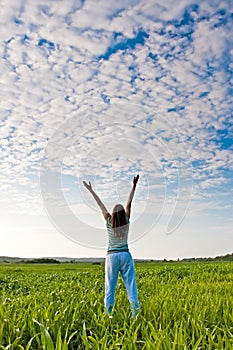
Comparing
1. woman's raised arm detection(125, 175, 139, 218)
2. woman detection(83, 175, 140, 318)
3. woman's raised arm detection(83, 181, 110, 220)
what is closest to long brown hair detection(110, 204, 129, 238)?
woman detection(83, 175, 140, 318)

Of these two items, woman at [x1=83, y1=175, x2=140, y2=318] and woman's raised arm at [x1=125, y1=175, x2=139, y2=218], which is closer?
woman at [x1=83, y1=175, x2=140, y2=318]

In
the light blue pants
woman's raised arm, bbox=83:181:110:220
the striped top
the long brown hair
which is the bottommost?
the light blue pants

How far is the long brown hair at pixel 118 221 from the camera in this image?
25.5 ft

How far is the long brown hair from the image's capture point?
7.77m

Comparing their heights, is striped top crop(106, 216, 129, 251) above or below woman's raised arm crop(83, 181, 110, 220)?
below

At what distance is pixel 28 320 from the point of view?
237 inches

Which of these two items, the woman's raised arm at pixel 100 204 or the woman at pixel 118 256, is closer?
the woman at pixel 118 256

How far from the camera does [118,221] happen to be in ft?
25.5

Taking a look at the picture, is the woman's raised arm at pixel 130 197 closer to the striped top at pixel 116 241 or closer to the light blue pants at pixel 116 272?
the striped top at pixel 116 241

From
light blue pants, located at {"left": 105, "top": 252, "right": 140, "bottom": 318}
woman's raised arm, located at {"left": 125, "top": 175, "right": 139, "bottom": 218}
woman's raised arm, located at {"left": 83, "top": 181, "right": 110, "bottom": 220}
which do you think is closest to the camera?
light blue pants, located at {"left": 105, "top": 252, "right": 140, "bottom": 318}

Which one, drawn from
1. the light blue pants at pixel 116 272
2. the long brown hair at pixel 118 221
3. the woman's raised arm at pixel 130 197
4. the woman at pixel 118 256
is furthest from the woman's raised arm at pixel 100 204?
the light blue pants at pixel 116 272

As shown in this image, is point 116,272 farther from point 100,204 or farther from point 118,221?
point 100,204

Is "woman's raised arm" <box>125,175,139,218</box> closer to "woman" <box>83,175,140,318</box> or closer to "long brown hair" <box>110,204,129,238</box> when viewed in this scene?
"woman" <box>83,175,140,318</box>

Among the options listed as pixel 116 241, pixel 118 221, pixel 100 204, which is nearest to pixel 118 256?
pixel 116 241
